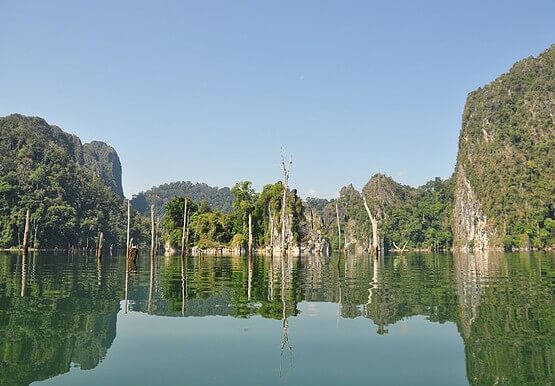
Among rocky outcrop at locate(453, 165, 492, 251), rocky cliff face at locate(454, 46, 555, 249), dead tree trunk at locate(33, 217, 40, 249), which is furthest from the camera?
rocky outcrop at locate(453, 165, 492, 251)

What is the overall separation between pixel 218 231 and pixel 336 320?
331 ft

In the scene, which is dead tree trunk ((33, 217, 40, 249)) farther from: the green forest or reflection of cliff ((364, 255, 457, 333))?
reflection of cliff ((364, 255, 457, 333))

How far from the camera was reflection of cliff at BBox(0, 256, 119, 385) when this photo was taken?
725cm

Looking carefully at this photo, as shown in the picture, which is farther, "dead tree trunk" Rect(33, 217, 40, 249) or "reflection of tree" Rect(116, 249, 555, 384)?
"dead tree trunk" Rect(33, 217, 40, 249)

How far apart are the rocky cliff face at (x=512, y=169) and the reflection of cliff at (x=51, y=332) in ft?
458

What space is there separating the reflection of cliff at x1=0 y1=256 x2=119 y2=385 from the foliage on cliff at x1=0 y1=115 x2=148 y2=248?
111 meters

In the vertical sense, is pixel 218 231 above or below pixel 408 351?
above

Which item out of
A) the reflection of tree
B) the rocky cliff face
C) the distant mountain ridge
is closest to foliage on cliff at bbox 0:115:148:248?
the distant mountain ridge

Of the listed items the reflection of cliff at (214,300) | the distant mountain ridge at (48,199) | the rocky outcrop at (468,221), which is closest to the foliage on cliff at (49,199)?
the distant mountain ridge at (48,199)

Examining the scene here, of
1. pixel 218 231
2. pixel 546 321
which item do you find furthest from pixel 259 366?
pixel 218 231

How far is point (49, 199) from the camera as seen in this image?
136625 millimetres

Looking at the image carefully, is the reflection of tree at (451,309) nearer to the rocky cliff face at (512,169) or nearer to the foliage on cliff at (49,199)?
the foliage on cliff at (49,199)

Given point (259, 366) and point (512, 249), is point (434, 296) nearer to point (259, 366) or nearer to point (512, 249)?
point (259, 366)

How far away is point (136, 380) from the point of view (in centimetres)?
666
